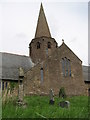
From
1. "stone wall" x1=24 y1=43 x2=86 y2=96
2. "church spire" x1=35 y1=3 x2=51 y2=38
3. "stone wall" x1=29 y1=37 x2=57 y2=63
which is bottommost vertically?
"stone wall" x1=24 y1=43 x2=86 y2=96

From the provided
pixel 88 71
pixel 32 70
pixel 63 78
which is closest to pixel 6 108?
pixel 32 70

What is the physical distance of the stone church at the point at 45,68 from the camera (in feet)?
84.9

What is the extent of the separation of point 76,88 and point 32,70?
7689mm

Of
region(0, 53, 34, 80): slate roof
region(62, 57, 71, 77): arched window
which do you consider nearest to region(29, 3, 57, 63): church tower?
region(0, 53, 34, 80): slate roof

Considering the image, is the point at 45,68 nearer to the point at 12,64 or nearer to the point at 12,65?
the point at 12,65

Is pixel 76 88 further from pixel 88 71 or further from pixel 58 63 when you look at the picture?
pixel 88 71

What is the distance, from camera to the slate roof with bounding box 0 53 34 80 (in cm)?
2626

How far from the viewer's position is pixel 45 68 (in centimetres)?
2720

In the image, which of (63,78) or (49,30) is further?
(49,30)

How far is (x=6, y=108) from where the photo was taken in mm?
6348

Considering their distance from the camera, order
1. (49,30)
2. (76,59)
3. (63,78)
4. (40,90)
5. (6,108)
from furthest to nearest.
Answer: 1. (49,30)
2. (76,59)
3. (63,78)
4. (40,90)
5. (6,108)

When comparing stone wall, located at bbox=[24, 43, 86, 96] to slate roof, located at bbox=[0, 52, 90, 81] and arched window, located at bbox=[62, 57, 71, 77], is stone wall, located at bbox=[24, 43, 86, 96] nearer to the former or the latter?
arched window, located at bbox=[62, 57, 71, 77]

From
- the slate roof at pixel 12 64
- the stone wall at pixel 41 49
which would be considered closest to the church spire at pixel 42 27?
the stone wall at pixel 41 49

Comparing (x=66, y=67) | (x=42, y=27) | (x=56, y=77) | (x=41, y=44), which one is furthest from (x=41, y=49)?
(x=56, y=77)
